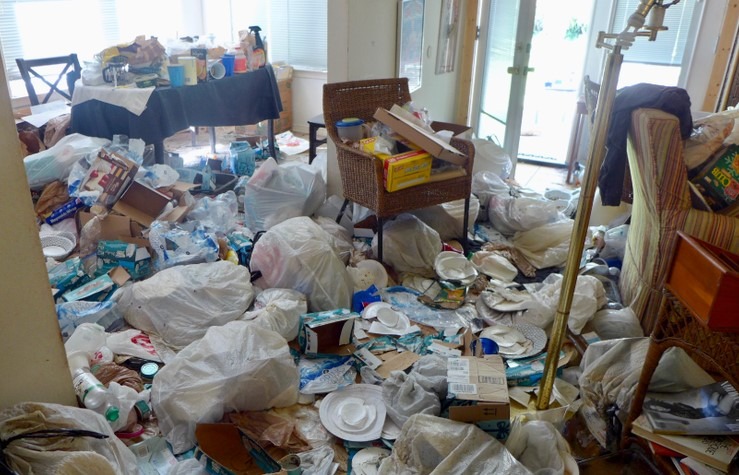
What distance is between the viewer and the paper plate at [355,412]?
1.81 m

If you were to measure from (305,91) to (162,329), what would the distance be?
4131 millimetres

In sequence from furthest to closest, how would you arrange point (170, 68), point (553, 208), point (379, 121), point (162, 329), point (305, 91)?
point (305, 91), point (170, 68), point (553, 208), point (379, 121), point (162, 329)

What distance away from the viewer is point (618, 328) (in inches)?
88.8

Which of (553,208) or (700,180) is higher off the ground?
(700,180)

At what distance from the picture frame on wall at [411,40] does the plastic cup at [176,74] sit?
4.50 feet

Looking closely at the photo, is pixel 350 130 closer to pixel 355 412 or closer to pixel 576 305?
pixel 576 305

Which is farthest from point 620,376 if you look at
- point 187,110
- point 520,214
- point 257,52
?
point 257,52

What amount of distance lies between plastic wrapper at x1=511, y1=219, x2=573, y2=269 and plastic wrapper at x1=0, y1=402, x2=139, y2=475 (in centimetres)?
223

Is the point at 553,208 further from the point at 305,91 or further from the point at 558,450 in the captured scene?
the point at 305,91

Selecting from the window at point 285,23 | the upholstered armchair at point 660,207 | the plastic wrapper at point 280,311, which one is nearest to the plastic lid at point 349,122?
the plastic wrapper at point 280,311

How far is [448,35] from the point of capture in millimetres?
4363

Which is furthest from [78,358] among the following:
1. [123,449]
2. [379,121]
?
[379,121]

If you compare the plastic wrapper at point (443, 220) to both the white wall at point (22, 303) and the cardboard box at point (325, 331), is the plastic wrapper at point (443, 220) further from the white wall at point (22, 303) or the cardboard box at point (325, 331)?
the white wall at point (22, 303)

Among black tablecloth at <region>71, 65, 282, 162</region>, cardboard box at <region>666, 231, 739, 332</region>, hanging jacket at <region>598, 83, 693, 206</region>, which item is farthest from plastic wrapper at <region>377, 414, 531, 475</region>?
black tablecloth at <region>71, 65, 282, 162</region>
